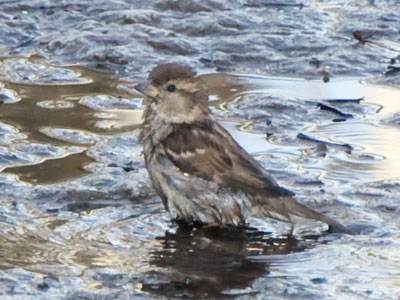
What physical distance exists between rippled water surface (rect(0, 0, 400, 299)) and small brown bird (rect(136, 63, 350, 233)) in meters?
0.10

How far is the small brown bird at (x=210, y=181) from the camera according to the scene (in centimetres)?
566

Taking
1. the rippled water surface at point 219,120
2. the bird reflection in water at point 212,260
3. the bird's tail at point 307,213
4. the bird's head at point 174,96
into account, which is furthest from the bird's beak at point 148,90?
the bird's tail at point 307,213

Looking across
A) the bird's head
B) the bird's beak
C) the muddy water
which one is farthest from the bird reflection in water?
the bird's beak

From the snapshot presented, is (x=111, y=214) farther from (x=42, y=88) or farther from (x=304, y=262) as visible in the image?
(x=42, y=88)

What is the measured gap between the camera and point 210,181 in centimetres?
574

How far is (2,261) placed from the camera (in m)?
4.98

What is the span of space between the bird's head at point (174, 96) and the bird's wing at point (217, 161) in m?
0.13

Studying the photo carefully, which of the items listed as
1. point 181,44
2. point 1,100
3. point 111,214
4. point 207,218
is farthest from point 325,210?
point 181,44

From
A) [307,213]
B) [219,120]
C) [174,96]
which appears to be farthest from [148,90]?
[219,120]

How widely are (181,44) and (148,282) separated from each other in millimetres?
4048

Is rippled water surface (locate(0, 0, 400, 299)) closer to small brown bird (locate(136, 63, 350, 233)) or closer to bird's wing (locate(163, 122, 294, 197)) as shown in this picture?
small brown bird (locate(136, 63, 350, 233))

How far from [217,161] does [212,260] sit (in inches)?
28.0

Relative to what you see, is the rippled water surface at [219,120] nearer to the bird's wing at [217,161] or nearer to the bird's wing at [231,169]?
the bird's wing at [231,169]

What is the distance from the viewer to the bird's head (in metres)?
6.02
